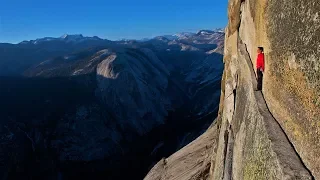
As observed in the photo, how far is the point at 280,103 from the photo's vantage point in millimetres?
12602

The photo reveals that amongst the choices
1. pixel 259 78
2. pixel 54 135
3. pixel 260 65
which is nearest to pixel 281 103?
pixel 260 65

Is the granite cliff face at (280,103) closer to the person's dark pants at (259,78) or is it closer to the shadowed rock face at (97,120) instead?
the person's dark pants at (259,78)

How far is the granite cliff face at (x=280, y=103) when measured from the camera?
32.3 feet

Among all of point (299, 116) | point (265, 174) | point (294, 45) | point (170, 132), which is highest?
point (294, 45)

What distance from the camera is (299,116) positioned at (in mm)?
10781

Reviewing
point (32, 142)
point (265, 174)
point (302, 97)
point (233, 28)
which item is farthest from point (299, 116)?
point (32, 142)

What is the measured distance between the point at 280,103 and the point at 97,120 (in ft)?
285

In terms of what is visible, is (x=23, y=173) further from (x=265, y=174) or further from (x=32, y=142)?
(x=265, y=174)

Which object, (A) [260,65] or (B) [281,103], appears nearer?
(B) [281,103]

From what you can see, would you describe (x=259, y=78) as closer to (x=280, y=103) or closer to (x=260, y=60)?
(x=260, y=60)

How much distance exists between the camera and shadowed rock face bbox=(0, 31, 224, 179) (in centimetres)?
8225

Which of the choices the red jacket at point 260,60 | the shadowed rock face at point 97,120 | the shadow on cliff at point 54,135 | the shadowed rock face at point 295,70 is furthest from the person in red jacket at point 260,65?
the shadowed rock face at point 97,120

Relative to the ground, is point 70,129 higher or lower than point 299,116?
lower

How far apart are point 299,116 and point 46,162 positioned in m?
80.0
